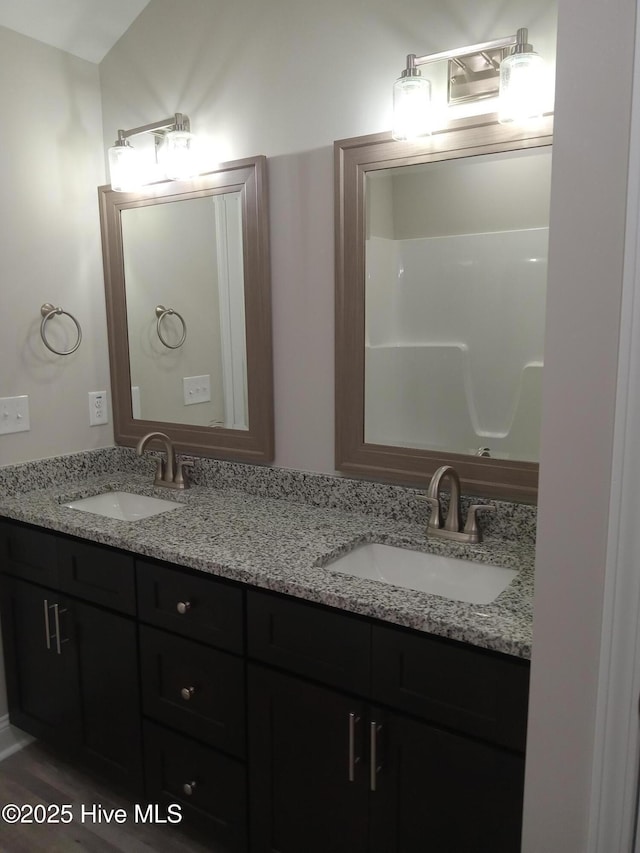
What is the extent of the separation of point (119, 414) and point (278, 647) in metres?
1.30

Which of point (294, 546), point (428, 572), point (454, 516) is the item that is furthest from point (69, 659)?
point (454, 516)

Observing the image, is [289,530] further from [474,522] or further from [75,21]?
[75,21]

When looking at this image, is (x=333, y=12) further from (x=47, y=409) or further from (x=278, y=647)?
(x=278, y=647)

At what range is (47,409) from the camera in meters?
2.23

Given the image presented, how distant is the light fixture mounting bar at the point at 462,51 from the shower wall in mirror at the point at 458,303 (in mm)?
228

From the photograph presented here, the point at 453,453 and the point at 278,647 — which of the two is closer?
the point at 278,647

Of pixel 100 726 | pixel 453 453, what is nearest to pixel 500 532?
pixel 453 453

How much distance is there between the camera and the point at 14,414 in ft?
6.95

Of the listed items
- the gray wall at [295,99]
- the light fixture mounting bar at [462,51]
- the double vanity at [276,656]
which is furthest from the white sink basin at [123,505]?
the light fixture mounting bar at [462,51]

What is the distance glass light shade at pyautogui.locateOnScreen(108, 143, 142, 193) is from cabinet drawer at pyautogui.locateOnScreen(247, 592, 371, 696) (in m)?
1.48

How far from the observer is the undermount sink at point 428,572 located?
1.51 m

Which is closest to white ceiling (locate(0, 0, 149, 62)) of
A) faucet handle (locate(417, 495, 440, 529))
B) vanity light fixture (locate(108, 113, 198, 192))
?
vanity light fixture (locate(108, 113, 198, 192))

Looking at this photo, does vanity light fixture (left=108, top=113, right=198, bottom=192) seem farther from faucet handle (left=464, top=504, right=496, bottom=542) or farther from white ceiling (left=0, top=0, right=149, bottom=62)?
faucet handle (left=464, top=504, right=496, bottom=542)

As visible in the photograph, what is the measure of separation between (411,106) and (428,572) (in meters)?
1.14
